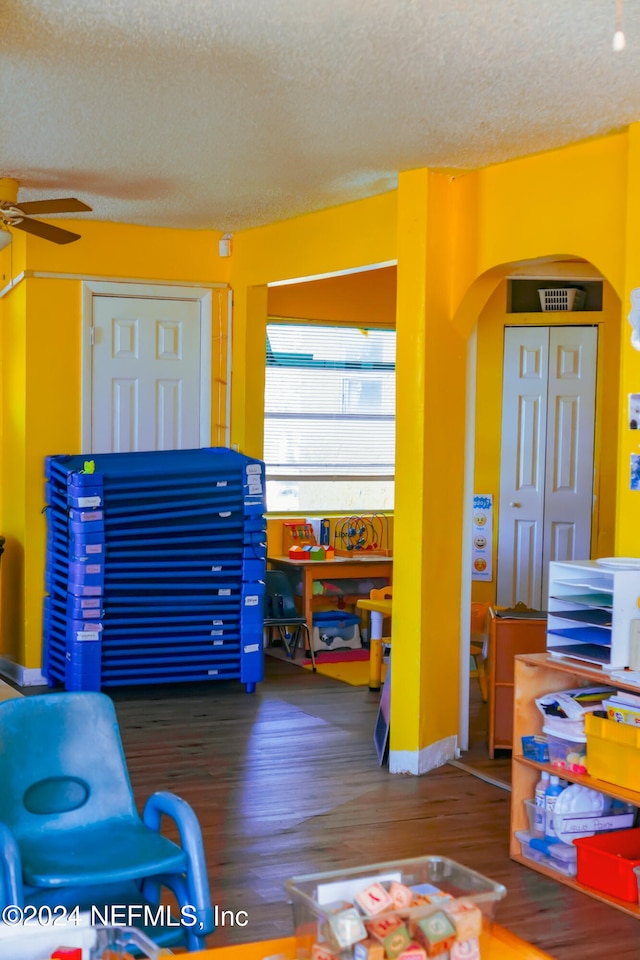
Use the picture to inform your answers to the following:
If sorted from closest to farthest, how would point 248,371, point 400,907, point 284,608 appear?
point 400,907 → point 248,371 → point 284,608

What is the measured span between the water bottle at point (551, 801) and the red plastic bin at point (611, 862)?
0.16 meters

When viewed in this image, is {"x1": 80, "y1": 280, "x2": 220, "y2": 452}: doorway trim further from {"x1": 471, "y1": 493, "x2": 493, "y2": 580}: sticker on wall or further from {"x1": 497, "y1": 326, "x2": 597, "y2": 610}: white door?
{"x1": 497, "y1": 326, "x2": 597, "y2": 610}: white door

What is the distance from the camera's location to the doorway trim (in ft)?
25.6

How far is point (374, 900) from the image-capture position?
1883mm

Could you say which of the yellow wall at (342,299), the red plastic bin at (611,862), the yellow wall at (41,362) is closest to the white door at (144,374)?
the yellow wall at (41,362)

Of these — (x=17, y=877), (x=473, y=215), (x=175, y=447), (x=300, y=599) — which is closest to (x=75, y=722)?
(x=17, y=877)

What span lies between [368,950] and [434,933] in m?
0.12

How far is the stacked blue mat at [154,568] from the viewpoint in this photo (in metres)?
7.12

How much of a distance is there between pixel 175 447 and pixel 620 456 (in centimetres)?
409

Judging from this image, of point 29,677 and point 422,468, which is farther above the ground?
point 422,468

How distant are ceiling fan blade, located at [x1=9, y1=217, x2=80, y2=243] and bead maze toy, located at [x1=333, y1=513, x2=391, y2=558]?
4.01 metres

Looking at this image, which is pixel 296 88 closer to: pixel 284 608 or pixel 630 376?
pixel 630 376

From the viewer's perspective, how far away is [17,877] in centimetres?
270

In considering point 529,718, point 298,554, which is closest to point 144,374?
point 298,554
